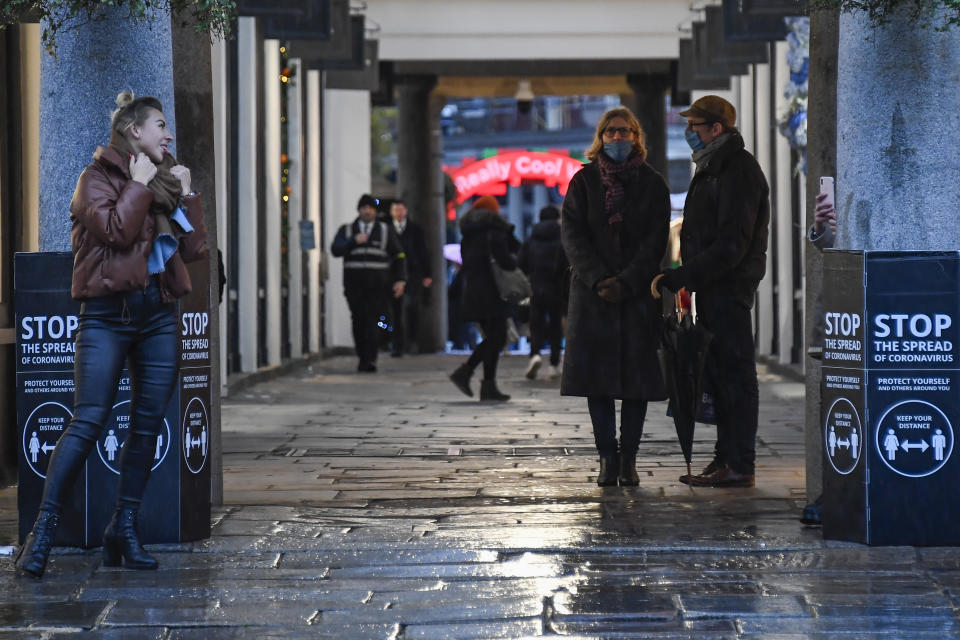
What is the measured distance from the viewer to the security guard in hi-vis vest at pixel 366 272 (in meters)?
17.4

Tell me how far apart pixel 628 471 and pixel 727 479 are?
440 mm

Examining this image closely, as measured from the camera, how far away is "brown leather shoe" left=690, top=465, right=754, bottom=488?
751 cm

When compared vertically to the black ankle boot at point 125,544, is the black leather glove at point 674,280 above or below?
above

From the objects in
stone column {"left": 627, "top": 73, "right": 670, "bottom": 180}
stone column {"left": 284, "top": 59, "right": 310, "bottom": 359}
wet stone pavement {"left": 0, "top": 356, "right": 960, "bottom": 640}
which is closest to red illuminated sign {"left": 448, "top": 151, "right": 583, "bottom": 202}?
stone column {"left": 627, "top": 73, "right": 670, "bottom": 180}

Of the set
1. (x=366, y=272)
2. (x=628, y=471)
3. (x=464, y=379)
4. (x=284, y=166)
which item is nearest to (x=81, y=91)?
(x=628, y=471)

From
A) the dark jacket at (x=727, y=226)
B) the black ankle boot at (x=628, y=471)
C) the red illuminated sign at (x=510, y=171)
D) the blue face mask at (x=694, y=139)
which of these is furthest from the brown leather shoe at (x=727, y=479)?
the red illuminated sign at (x=510, y=171)

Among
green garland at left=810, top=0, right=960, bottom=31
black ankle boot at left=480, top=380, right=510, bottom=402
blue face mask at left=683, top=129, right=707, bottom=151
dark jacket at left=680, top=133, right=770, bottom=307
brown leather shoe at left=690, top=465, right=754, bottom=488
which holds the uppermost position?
green garland at left=810, top=0, right=960, bottom=31

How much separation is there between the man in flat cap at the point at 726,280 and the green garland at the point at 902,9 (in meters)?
1.53

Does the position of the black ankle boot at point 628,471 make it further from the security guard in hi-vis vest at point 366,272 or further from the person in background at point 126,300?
the security guard in hi-vis vest at point 366,272

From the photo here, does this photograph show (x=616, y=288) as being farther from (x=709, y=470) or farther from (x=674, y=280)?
(x=709, y=470)

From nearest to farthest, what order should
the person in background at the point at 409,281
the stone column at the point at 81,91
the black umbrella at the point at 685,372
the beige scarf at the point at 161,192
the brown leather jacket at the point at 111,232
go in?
the brown leather jacket at the point at 111,232 → the beige scarf at the point at 161,192 → the stone column at the point at 81,91 → the black umbrella at the point at 685,372 → the person in background at the point at 409,281

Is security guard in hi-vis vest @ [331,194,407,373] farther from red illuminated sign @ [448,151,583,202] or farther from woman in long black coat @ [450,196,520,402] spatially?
red illuminated sign @ [448,151,583,202]

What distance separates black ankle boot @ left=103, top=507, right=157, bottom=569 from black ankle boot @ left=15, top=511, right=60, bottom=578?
199mm

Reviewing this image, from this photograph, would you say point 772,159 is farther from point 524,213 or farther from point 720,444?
point 524,213
